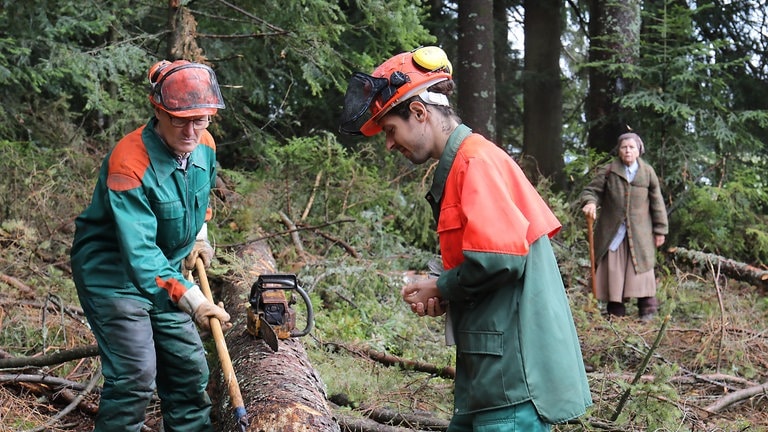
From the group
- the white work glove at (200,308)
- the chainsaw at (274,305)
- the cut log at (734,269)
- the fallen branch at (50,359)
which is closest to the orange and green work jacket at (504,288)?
the white work glove at (200,308)

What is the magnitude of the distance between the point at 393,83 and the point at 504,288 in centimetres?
88

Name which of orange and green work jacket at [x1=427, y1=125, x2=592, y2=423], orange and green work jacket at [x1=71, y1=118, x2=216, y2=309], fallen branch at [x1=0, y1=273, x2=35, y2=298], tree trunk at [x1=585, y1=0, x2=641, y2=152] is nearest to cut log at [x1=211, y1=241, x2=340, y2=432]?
orange and green work jacket at [x1=71, y1=118, x2=216, y2=309]

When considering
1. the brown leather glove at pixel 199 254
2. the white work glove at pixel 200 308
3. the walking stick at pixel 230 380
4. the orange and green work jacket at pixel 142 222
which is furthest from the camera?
the brown leather glove at pixel 199 254

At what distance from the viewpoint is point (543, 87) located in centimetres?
1524

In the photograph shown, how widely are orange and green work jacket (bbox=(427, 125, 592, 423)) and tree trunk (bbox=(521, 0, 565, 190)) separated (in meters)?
11.8

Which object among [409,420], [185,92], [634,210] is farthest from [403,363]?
[634,210]

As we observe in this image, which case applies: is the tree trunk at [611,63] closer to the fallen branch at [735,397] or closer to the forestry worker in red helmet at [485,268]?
the fallen branch at [735,397]

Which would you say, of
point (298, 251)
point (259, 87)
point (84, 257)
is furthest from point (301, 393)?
point (259, 87)

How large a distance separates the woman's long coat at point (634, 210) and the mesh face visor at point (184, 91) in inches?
224

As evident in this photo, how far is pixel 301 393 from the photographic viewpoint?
420 centimetres

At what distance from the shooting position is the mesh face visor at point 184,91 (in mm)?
3736

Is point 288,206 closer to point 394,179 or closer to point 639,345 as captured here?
point 394,179

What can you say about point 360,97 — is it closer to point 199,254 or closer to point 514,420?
point 514,420

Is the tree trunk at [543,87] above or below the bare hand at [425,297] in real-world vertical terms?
above
